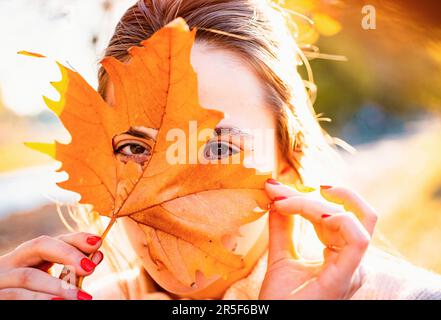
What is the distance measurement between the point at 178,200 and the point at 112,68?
0.24 metres

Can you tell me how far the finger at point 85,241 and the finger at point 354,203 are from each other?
436 mm

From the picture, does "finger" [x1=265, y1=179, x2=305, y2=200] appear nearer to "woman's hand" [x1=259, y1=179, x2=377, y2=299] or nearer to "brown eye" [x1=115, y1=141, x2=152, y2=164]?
"woman's hand" [x1=259, y1=179, x2=377, y2=299]

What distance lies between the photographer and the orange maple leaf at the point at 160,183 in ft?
2.82

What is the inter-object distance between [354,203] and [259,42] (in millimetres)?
467

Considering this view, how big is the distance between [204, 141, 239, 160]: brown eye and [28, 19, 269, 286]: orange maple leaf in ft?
0.56

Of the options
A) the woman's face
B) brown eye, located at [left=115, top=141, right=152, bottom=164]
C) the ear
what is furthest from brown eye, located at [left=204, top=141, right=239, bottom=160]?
the ear

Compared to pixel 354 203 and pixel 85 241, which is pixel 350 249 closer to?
pixel 354 203

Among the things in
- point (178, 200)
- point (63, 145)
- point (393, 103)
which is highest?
point (63, 145)

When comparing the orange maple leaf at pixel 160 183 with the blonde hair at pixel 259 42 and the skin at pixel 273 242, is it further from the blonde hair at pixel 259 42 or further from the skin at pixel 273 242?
the blonde hair at pixel 259 42

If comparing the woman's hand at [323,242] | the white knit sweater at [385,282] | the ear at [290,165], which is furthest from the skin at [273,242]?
the white knit sweater at [385,282]

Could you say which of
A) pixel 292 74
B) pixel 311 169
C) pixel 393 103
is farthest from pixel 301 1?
pixel 393 103

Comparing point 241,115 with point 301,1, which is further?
point 301,1

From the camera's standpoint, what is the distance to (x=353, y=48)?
9.64 feet

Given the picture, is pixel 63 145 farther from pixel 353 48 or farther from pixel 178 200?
pixel 353 48
